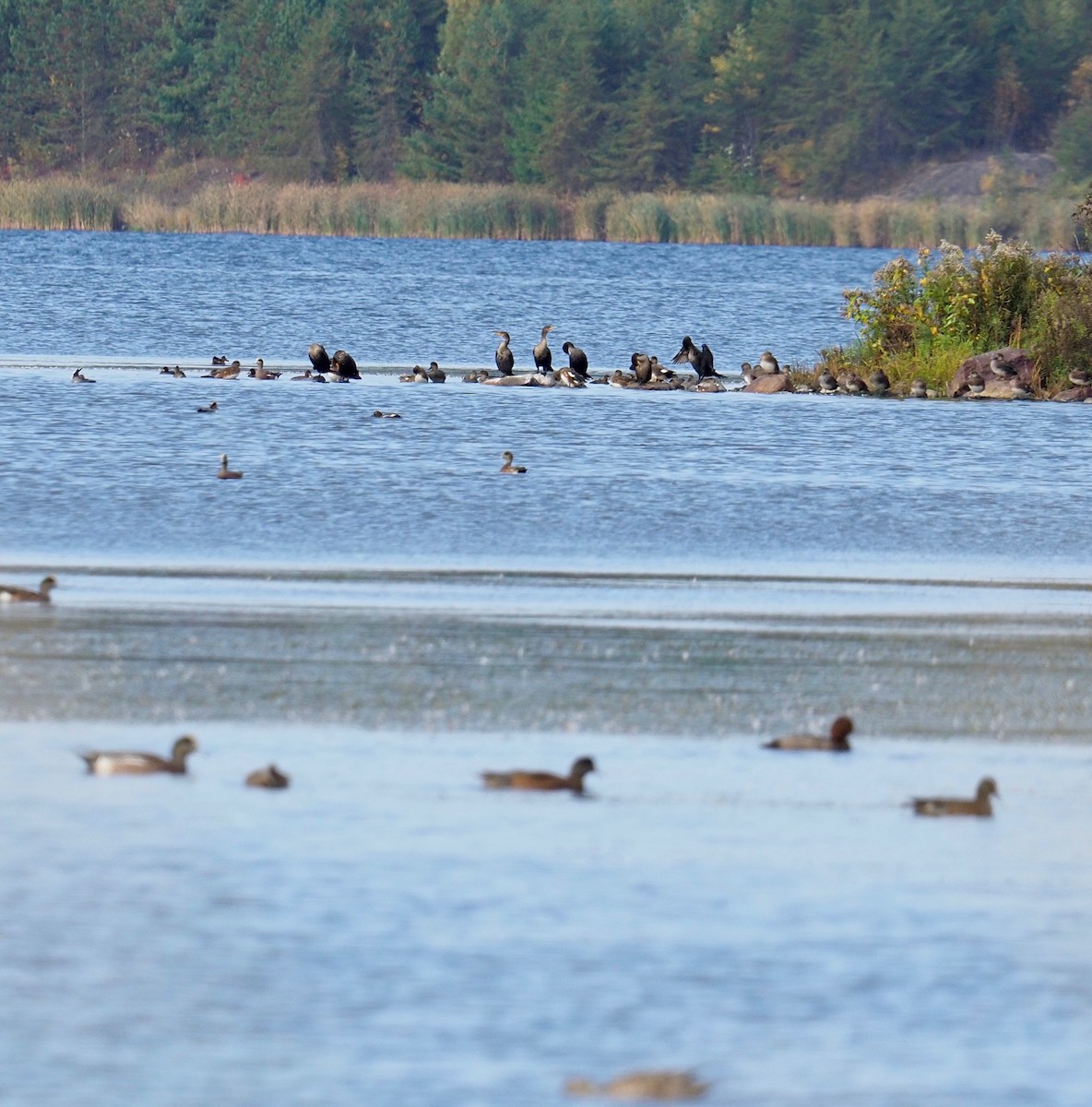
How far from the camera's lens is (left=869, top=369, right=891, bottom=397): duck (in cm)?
3544

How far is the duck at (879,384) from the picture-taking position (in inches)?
1395

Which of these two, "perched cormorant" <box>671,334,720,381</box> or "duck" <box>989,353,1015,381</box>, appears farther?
"perched cormorant" <box>671,334,720,381</box>

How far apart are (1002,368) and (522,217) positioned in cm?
5860

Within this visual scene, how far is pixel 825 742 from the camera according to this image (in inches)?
487

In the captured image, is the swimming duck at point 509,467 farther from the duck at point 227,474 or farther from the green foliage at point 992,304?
the green foliage at point 992,304

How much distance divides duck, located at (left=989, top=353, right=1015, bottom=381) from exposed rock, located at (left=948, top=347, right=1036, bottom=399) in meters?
0.03

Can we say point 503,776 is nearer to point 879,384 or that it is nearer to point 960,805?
point 960,805

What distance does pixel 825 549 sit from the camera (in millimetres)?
20094

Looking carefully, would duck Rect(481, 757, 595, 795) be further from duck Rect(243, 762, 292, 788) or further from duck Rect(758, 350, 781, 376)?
duck Rect(758, 350, 781, 376)

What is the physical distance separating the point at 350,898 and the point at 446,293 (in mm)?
54267

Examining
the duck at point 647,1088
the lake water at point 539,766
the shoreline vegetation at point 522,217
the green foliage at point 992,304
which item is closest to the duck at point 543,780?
the lake water at point 539,766

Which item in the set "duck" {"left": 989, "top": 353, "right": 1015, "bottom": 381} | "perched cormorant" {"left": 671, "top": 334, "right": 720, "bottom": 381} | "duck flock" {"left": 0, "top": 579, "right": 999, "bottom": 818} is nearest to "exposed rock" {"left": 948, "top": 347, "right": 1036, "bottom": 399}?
"duck" {"left": 989, "top": 353, "right": 1015, "bottom": 381}

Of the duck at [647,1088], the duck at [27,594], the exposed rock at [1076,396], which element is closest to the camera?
the duck at [647,1088]

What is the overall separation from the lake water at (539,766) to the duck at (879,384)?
7318 mm
